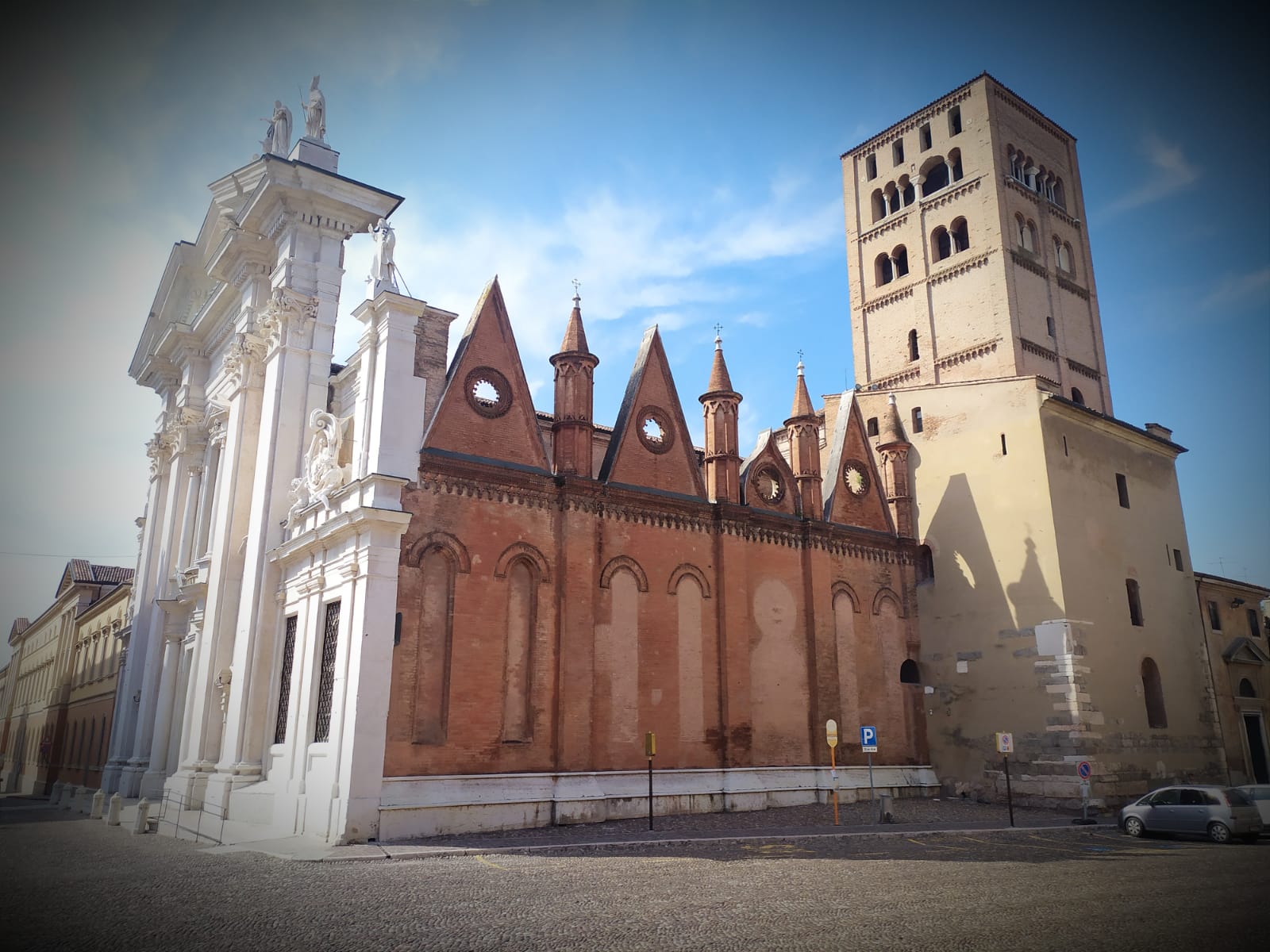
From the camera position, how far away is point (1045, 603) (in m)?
25.6

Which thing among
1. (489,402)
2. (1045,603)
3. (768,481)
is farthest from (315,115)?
(1045,603)

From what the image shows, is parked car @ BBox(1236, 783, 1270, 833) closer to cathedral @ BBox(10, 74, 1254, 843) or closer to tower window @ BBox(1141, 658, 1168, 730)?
cathedral @ BBox(10, 74, 1254, 843)

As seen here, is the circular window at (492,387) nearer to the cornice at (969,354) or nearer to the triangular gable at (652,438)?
the triangular gable at (652,438)

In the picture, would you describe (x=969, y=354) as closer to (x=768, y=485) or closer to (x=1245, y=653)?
(x=768, y=485)

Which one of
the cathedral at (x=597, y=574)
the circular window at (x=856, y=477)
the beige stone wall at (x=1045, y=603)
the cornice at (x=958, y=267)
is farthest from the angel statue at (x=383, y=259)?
the cornice at (x=958, y=267)

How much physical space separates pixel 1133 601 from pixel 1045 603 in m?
4.38

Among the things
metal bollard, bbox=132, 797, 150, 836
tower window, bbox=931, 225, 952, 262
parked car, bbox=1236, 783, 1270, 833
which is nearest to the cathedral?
metal bollard, bbox=132, 797, 150, 836

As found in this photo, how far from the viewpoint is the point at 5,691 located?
7469cm

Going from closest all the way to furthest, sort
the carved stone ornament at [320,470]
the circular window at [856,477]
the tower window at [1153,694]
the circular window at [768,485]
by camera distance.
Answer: the carved stone ornament at [320,470] < the tower window at [1153,694] < the circular window at [768,485] < the circular window at [856,477]

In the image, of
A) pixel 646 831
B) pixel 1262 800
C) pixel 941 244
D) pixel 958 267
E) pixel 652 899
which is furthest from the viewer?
pixel 941 244

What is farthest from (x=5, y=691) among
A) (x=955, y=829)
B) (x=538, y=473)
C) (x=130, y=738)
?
(x=955, y=829)

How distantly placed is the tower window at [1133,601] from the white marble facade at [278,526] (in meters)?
21.9

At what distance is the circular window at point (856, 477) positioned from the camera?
96.7 feet

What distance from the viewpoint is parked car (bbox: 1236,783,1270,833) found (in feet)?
59.4
